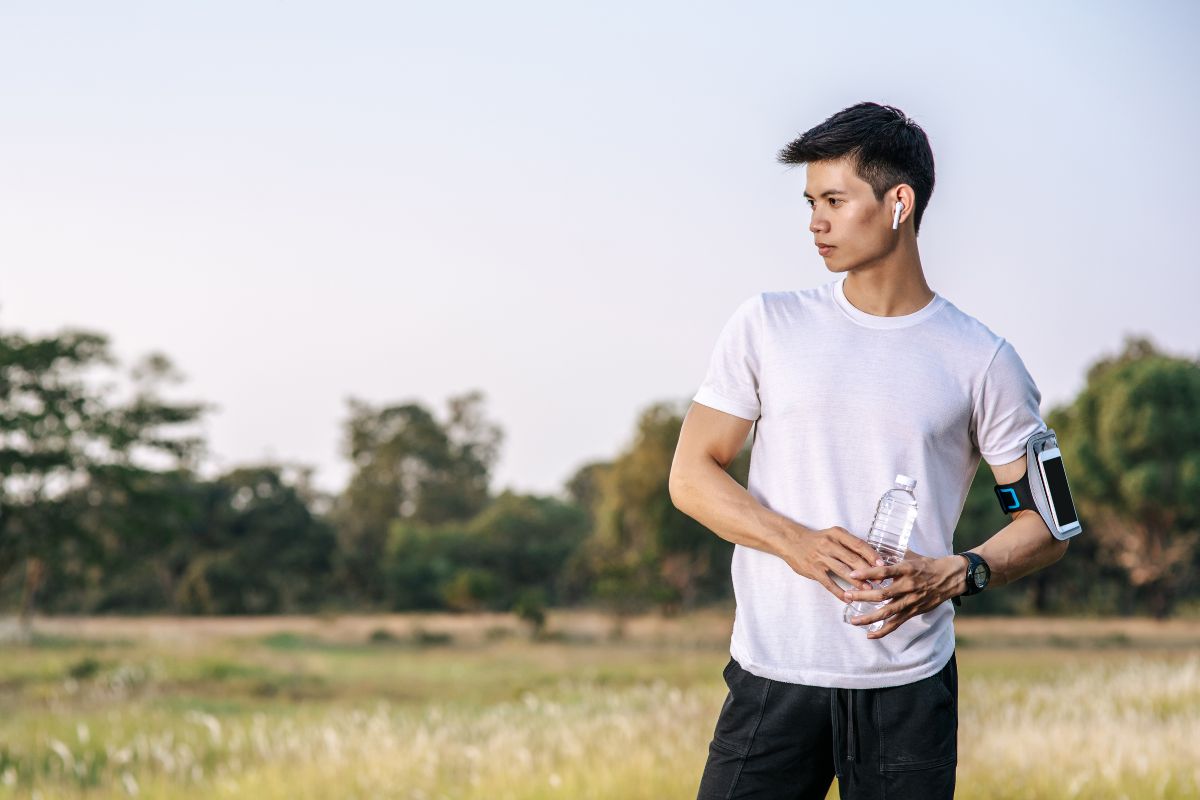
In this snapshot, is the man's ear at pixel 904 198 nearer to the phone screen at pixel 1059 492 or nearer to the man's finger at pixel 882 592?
the phone screen at pixel 1059 492

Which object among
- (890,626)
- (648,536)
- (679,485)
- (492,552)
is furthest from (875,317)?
(492,552)

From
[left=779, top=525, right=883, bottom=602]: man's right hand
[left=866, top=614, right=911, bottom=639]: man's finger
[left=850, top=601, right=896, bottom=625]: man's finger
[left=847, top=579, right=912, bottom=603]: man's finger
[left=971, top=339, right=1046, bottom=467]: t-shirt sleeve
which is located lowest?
[left=866, top=614, right=911, bottom=639]: man's finger

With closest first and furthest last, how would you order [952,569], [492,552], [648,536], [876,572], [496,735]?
[876,572] → [952,569] → [496,735] → [648,536] → [492,552]

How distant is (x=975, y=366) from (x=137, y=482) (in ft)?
110

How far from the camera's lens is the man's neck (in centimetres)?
275

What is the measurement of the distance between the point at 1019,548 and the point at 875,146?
921mm

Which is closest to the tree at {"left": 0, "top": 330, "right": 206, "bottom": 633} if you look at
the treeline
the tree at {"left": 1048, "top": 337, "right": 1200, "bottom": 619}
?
the treeline

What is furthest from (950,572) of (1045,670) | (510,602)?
(510,602)

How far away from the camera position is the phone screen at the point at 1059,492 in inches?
→ 110

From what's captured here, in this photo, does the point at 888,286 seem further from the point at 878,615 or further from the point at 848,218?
the point at 878,615

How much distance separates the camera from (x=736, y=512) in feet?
8.64

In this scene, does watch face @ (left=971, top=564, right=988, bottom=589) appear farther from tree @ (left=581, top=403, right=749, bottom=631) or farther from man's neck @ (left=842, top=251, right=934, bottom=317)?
tree @ (left=581, top=403, right=749, bottom=631)

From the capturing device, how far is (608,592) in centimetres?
2678

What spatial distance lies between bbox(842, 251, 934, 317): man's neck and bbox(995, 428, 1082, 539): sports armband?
410 mm
